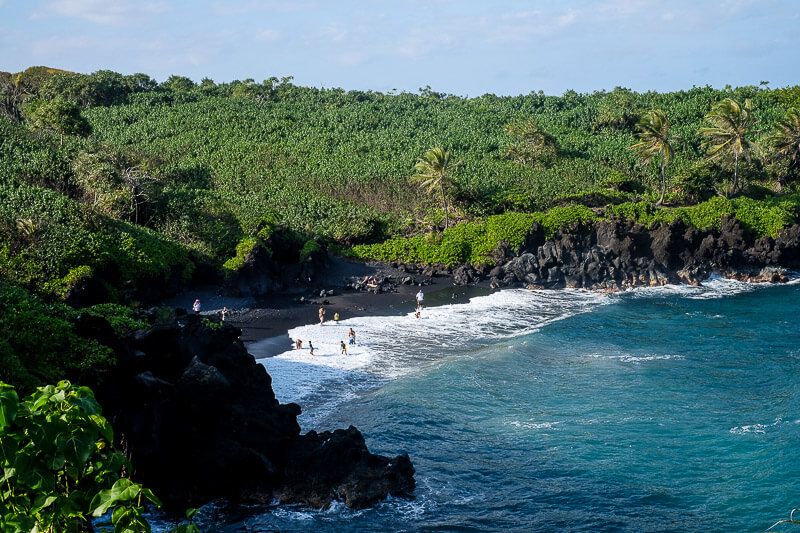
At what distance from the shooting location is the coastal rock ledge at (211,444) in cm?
2439

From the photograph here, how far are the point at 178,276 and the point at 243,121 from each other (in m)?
44.9

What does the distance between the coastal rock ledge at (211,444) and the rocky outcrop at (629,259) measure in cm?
3332

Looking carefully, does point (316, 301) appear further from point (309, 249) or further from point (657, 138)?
point (657, 138)

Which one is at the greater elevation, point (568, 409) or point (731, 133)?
point (731, 133)

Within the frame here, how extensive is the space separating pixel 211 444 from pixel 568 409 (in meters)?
16.4

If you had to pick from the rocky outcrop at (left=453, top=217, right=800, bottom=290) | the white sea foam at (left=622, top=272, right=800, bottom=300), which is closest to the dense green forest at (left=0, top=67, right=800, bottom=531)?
the rocky outcrop at (left=453, top=217, right=800, bottom=290)

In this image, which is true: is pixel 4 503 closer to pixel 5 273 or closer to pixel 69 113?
pixel 5 273

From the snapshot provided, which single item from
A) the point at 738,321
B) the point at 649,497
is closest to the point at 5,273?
the point at 649,497

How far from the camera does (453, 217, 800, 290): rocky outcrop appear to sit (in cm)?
5872

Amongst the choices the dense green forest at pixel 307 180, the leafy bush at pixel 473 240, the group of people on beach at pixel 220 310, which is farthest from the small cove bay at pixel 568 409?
the dense green forest at pixel 307 180

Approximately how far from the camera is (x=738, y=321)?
49.1 metres

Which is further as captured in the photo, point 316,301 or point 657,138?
point 657,138

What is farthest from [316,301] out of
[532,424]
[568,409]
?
[532,424]

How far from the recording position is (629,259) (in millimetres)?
59281
